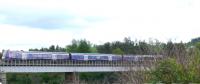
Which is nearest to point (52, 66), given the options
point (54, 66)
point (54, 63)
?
point (54, 66)

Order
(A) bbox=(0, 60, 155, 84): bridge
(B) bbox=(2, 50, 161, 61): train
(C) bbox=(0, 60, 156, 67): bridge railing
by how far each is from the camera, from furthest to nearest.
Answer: (C) bbox=(0, 60, 156, 67): bridge railing → (A) bbox=(0, 60, 155, 84): bridge → (B) bbox=(2, 50, 161, 61): train

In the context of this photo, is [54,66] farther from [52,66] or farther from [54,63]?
[54,63]

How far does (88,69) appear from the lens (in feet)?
222

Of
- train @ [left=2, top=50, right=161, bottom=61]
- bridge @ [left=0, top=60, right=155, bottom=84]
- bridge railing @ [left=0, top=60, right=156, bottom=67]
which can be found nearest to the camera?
train @ [left=2, top=50, right=161, bottom=61]

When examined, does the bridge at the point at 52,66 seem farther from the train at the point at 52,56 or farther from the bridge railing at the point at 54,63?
the train at the point at 52,56

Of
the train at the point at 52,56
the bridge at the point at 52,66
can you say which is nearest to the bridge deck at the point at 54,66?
the bridge at the point at 52,66

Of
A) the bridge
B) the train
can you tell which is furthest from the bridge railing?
the train

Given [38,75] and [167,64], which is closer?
[167,64]

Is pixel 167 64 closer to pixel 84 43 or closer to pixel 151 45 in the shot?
pixel 151 45

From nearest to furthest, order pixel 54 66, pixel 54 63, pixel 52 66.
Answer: pixel 52 66
pixel 54 66
pixel 54 63

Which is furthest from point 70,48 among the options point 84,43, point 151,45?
point 151,45

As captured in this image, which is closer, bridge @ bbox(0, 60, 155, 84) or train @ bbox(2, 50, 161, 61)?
train @ bbox(2, 50, 161, 61)

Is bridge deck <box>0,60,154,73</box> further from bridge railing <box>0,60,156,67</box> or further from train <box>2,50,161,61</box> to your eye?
train <box>2,50,161,61</box>

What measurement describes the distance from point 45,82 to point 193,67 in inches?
2745
